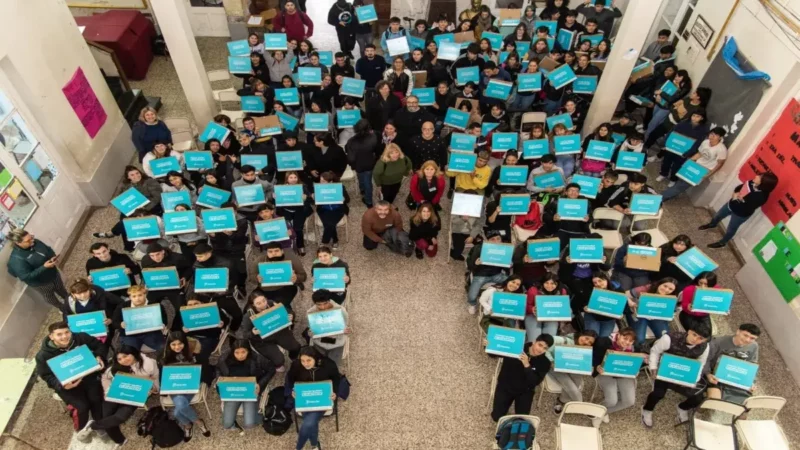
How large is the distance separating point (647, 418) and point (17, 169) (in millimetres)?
8985

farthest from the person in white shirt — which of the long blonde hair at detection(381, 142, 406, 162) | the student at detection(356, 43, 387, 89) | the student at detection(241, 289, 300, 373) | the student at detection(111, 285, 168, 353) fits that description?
the student at detection(111, 285, 168, 353)

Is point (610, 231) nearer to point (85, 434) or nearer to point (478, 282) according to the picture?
point (478, 282)

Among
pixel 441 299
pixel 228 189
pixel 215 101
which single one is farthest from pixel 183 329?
pixel 215 101

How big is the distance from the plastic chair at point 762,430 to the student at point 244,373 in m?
5.54

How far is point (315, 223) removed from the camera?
27.4ft

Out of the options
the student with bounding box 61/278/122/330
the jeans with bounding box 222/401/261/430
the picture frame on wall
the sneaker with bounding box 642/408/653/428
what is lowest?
the sneaker with bounding box 642/408/653/428

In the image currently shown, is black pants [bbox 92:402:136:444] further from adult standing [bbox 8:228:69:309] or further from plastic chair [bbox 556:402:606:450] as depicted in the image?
plastic chair [bbox 556:402:606:450]

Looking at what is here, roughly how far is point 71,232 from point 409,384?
6104 mm

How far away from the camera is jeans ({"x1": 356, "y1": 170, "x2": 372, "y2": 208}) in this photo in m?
8.55

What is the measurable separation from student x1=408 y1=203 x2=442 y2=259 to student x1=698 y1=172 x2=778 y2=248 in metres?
4.66

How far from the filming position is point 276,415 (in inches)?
238

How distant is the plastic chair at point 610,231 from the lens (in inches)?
299

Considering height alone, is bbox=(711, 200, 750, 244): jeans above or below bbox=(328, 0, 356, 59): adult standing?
below

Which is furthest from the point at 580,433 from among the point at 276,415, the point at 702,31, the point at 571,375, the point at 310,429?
the point at 702,31
